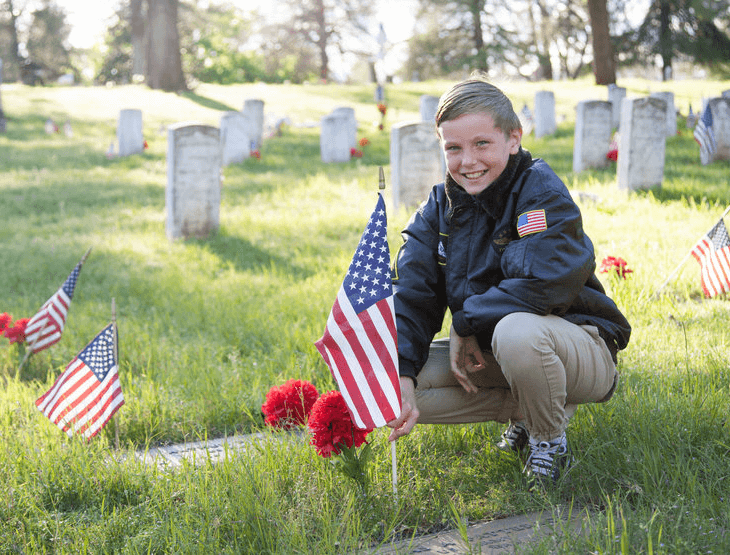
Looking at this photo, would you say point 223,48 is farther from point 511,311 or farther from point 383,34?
point 511,311

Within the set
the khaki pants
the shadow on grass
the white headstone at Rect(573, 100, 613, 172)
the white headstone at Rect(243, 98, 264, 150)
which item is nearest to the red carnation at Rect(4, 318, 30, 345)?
the khaki pants

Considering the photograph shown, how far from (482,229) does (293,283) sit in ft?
11.7

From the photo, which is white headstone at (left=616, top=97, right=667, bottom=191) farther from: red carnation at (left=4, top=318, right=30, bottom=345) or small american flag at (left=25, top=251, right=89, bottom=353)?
red carnation at (left=4, top=318, right=30, bottom=345)

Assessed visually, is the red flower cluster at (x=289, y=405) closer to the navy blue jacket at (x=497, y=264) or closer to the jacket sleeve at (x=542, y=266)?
the navy blue jacket at (x=497, y=264)

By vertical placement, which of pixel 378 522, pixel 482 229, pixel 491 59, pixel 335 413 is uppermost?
pixel 491 59

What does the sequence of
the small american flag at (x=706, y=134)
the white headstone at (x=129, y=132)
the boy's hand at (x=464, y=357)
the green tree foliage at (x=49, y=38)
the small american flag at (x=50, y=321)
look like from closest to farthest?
→ the boy's hand at (x=464, y=357) → the small american flag at (x=50, y=321) → the small american flag at (x=706, y=134) → the white headstone at (x=129, y=132) → the green tree foliage at (x=49, y=38)

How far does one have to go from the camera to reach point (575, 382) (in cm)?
269

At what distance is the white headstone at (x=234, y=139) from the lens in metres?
13.7

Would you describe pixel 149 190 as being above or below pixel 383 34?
below

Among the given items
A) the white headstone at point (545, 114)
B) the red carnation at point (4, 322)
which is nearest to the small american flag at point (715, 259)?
the red carnation at point (4, 322)

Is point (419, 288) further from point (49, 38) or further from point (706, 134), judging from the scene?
point (49, 38)

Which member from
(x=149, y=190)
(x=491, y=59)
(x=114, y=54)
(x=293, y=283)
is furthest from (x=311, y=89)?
(x=114, y=54)

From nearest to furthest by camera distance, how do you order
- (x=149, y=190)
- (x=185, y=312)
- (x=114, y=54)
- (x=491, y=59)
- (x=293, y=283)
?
1. (x=185, y=312)
2. (x=293, y=283)
3. (x=149, y=190)
4. (x=491, y=59)
5. (x=114, y=54)

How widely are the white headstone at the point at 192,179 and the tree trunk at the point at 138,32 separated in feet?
99.5
